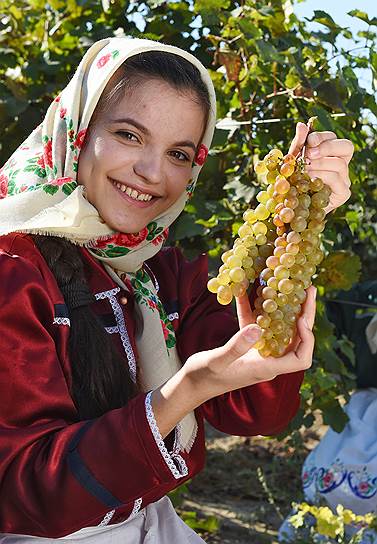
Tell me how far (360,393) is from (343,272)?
0.97m

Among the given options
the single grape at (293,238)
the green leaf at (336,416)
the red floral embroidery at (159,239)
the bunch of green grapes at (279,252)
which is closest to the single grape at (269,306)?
the bunch of green grapes at (279,252)

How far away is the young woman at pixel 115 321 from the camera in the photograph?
1.51 m

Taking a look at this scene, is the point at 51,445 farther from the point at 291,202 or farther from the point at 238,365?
the point at 291,202

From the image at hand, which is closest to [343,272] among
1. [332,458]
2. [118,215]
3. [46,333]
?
[332,458]

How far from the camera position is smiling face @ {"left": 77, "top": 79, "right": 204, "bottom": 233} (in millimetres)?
1842

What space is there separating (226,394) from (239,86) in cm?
115

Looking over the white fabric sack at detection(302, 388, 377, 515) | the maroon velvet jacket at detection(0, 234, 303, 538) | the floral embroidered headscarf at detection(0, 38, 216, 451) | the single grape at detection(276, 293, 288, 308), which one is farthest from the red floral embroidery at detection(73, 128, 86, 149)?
the white fabric sack at detection(302, 388, 377, 515)

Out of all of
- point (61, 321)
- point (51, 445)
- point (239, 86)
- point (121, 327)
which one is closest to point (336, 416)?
point (239, 86)

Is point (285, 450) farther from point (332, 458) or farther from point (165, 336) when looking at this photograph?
point (165, 336)

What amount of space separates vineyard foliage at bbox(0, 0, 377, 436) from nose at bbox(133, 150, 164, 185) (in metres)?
0.65

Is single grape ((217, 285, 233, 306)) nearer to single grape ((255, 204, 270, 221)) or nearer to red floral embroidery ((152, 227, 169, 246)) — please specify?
single grape ((255, 204, 270, 221))

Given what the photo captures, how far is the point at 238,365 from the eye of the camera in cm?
140

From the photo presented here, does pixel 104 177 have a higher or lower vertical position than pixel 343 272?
higher

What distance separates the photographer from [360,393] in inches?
148
